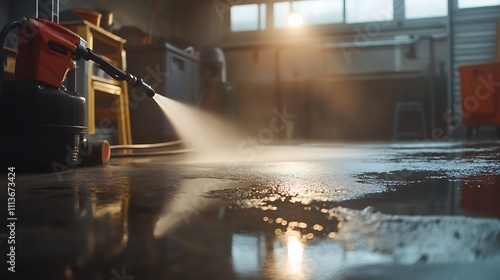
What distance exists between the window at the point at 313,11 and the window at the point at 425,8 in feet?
3.04

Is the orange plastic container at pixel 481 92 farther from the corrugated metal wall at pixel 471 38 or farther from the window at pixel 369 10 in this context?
the window at pixel 369 10

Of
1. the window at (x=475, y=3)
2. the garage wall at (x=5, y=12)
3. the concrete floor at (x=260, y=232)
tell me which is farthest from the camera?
the window at (x=475, y=3)

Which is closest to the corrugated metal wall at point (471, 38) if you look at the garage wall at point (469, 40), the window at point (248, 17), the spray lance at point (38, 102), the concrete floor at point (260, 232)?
the garage wall at point (469, 40)

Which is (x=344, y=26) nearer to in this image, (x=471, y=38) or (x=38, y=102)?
(x=471, y=38)

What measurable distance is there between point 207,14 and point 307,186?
18.3ft

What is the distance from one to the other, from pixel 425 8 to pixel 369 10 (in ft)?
2.49

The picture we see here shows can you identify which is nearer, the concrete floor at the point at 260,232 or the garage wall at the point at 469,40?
the concrete floor at the point at 260,232

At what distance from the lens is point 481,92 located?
453 cm

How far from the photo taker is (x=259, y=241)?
1.69 ft

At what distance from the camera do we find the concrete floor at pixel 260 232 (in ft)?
1.40

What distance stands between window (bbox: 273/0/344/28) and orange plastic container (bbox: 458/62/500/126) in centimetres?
194

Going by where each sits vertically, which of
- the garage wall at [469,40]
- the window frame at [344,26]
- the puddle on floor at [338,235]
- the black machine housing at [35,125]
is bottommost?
the puddle on floor at [338,235]

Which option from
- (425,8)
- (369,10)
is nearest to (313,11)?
(369,10)

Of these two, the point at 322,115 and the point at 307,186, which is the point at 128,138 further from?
the point at 322,115
